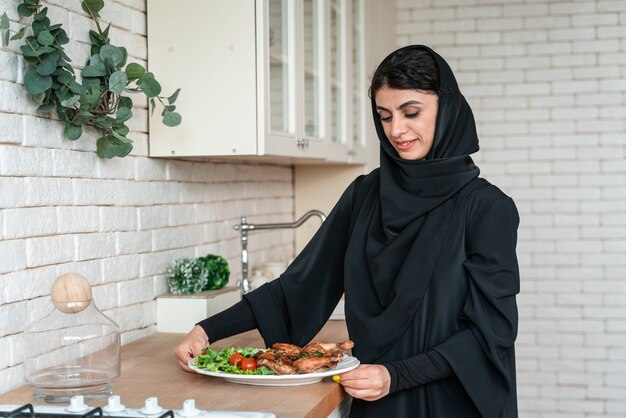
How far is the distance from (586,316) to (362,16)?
199cm

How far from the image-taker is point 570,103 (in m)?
4.61

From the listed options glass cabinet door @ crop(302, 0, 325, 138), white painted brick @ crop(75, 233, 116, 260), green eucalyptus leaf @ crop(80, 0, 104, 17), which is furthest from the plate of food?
glass cabinet door @ crop(302, 0, 325, 138)

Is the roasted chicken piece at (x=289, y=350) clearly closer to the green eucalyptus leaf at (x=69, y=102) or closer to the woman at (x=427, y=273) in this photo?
the woman at (x=427, y=273)

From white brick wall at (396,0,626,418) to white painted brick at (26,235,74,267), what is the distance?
2.95m

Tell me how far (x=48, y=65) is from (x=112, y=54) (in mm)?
289

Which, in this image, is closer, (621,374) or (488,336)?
(488,336)

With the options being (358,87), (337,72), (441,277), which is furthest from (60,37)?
(358,87)

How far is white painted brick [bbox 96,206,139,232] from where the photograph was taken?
94.3 inches

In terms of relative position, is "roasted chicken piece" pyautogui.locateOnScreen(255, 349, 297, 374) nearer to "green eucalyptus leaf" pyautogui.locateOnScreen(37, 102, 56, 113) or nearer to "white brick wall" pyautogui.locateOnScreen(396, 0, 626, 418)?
"green eucalyptus leaf" pyautogui.locateOnScreen(37, 102, 56, 113)

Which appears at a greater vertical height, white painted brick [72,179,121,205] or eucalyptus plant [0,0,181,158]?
eucalyptus plant [0,0,181,158]

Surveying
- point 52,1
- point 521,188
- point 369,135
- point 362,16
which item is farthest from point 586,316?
point 52,1

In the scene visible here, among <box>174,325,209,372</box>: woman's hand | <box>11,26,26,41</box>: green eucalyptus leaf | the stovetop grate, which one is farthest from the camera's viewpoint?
<box>174,325,209,372</box>: woman's hand

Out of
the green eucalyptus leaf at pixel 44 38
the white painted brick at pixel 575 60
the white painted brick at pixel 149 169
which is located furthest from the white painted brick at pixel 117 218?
the white painted brick at pixel 575 60

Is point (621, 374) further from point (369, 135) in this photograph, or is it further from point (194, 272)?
point (194, 272)
